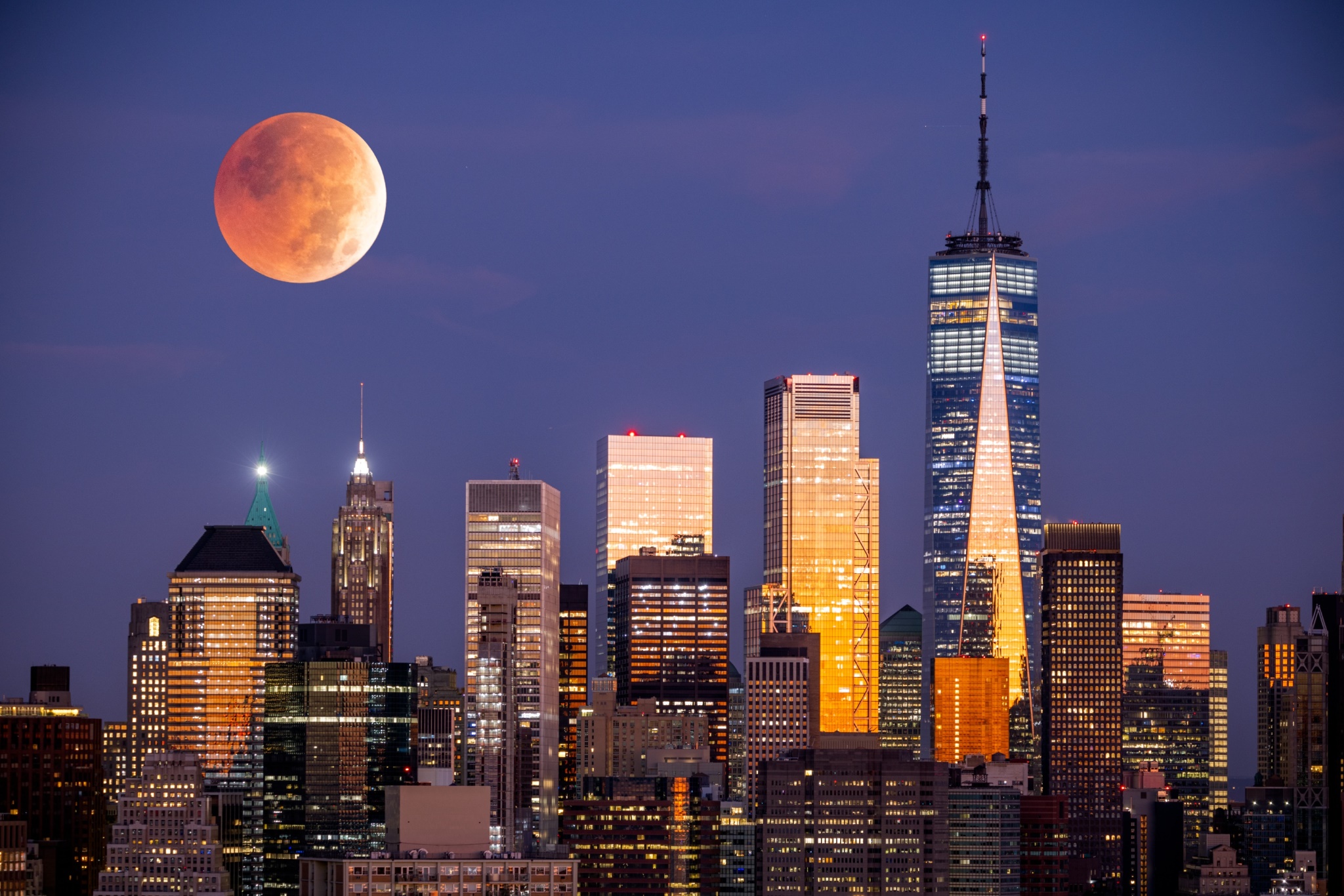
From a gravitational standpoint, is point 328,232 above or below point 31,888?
above

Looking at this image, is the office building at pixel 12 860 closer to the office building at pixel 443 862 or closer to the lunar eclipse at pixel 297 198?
the office building at pixel 443 862

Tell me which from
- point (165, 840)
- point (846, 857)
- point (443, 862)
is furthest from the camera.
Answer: point (846, 857)

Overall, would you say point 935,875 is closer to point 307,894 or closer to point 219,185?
point 307,894

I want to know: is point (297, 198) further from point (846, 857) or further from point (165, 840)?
point (846, 857)

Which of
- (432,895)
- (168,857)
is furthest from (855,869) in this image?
(432,895)

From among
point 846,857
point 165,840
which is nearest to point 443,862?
point 165,840

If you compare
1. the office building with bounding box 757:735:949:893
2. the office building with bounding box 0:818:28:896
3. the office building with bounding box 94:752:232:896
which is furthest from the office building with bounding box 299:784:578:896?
the office building with bounding box 757:735:949:893
